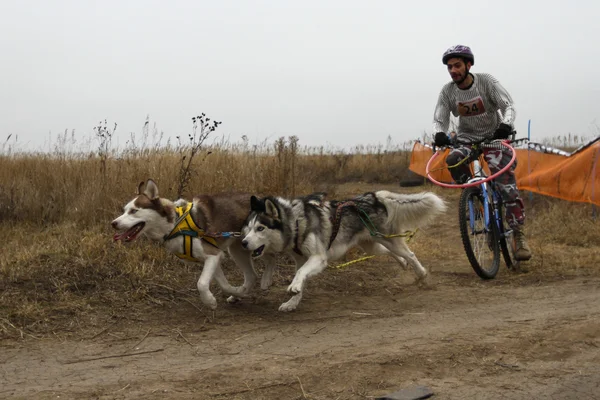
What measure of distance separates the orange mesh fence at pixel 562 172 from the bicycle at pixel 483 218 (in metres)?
2.50

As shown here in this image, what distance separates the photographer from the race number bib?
20.2ft

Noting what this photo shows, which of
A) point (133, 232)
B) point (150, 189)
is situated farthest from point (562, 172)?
point (133, 232)

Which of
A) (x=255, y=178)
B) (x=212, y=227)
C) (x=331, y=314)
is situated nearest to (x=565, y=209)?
(x=255, y=178)

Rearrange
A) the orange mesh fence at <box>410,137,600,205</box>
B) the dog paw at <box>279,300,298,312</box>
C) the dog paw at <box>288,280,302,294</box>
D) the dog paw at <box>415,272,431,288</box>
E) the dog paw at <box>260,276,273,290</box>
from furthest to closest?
the orange mesh fence at <box>410,137,600,205</box>
the dog paw at <box>415,272,431,288</box>
the dog paw at <box>260,276,273,290</box>
the dog paw at <box>279,300,298,312</box>
the dog paw at <box>288,280,302,294</box>

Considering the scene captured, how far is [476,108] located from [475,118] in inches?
4.9

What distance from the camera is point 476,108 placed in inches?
244

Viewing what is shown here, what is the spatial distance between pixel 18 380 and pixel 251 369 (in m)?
1.38

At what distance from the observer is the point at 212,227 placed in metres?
5.25

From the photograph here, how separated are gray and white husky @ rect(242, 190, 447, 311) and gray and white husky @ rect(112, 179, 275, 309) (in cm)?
25

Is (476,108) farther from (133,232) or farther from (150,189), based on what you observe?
(133,232)

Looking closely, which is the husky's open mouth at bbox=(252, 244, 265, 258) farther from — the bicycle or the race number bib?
the race number bib

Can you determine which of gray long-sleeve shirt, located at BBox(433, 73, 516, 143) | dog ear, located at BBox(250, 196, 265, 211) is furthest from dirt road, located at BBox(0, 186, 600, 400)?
gray long-sleeve shirt, located at BBox(433, 73, 516, 143)

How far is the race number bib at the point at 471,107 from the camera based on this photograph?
6.14m

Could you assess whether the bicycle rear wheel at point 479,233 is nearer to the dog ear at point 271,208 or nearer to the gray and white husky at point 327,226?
the gray and white husky at point 327,226
